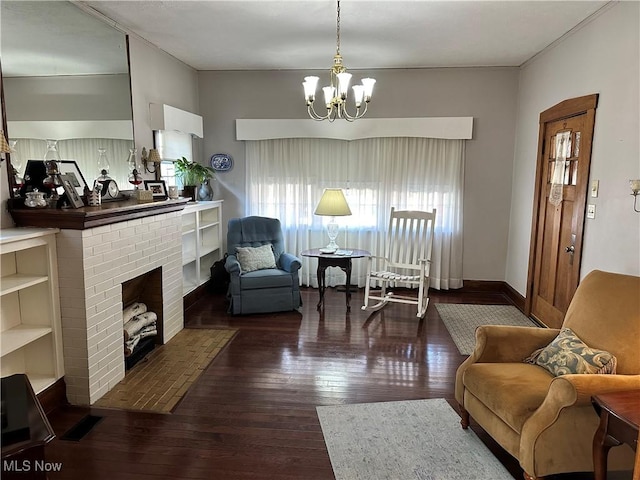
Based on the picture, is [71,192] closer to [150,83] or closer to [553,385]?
[150,83]

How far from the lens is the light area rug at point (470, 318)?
409 centimetres

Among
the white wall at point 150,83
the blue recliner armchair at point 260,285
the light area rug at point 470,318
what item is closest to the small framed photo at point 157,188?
the white wall at point 150,83

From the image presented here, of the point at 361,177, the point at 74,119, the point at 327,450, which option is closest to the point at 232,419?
the point at 327,450

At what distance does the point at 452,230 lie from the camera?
18.3 ft

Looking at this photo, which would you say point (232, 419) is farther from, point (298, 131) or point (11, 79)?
point (298, 131)

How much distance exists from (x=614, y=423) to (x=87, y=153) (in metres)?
3.69

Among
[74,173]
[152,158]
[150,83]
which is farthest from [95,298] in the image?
[150,83]

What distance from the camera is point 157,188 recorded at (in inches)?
167

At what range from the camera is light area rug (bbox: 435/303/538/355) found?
13.4ft

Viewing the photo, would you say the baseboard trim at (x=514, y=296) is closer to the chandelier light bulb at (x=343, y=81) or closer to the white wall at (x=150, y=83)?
the chandelier light bulb at (x=343, y=81)

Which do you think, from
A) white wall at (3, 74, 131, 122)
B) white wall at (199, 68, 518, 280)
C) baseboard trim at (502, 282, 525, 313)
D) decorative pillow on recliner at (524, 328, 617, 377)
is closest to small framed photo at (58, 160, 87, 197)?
white wall at (3, 74, 131, 122)

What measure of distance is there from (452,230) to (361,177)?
137 cm

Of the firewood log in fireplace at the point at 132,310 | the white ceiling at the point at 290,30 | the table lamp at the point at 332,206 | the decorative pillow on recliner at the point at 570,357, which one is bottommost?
the firewood log in fireplace at the point at 132,310

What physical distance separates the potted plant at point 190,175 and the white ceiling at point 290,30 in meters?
1.21
